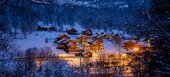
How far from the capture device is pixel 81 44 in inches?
2482

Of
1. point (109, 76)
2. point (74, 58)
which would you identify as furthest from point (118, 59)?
point (109, 76)

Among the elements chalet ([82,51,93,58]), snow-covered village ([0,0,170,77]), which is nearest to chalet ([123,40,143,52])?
snow-covered village ([0,0,170,77])

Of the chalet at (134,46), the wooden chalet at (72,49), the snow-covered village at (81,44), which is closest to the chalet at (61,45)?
the snow-covered village at (81,44)

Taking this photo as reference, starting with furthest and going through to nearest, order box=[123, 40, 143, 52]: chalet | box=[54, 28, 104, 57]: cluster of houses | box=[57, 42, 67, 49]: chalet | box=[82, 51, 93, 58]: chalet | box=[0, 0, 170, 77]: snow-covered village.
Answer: box=[57, 42, 67, 49]: chalet → box=[54, 28, 104, 57]: cluster of houses → box=[82, 51, 93, 58]: chalet → box=[123, 40, 143, 52]: chalet → box=[0, 0, 170, 77]: snow-covered village

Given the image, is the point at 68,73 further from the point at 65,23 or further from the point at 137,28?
the point at 65,23

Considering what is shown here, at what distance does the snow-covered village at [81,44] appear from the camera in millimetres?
4074

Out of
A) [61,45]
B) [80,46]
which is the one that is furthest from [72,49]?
[80,46]

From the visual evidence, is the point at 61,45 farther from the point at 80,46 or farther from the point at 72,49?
the point at 72,49

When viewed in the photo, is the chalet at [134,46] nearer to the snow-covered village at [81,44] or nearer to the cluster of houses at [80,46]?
the snow-covered village at [81,44]

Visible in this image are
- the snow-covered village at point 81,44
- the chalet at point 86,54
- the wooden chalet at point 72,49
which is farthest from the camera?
the wooden chalet at point 72,49

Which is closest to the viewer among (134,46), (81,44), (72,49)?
(134,46)

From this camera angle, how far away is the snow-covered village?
13.4 ft

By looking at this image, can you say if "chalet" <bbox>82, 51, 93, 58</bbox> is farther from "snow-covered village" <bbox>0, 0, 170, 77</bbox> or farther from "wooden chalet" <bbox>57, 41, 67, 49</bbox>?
"wooden chalet" <bbox>57, 41, 67, 49</bbox>

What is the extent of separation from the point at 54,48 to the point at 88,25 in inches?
2258
